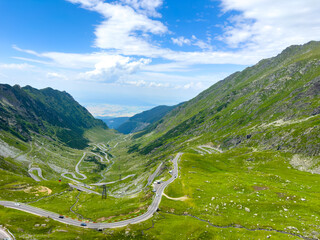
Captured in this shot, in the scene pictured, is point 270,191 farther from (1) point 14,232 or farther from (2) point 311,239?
(1) point 14,232

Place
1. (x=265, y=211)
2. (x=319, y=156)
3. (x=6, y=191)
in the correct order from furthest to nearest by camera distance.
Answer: (x=319, y=156), (x=6, y=191), (x=265, y=211)

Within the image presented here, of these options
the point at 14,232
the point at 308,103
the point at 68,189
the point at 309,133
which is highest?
the point at 308,103

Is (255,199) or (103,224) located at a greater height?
(255,199)

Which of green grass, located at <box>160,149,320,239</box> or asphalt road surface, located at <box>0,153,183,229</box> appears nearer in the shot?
green grass, located at <box>160,149,320,239</box>

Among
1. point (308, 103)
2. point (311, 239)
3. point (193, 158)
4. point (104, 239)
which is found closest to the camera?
point (311, 239)

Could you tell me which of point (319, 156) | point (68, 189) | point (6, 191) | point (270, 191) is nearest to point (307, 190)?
point (270, 191)

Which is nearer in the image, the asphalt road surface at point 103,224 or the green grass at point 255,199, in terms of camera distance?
the green grass at point 255,199

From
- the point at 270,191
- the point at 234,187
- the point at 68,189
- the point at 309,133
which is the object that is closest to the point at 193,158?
the point at 234,187

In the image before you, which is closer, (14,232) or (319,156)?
(14,232)

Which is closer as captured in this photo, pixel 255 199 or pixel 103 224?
pixel 103 224

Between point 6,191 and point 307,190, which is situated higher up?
point 6,191
